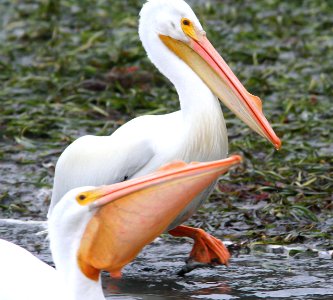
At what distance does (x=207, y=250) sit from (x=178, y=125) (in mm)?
722

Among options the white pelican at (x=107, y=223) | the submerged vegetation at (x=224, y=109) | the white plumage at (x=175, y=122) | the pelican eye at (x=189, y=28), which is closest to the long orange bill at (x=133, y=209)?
the white pelican at (x=107, y=223)

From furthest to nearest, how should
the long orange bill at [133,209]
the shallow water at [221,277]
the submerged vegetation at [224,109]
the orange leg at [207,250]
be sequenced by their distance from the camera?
the submerged vegetation at [224,109] → the orange leg at [207,250] → the shallow water at [221,277] → the long orange bill at [133,209]

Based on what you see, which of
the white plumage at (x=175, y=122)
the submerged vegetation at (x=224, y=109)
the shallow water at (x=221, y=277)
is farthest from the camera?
the submerged vegetation at (x=224, y=109)

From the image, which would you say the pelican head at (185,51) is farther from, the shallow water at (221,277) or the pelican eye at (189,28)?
the shallow water at (221,277)

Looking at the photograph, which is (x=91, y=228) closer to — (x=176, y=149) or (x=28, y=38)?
(x=176, y=149)

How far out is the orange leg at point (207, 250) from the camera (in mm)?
6492

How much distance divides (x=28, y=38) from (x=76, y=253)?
6405mm

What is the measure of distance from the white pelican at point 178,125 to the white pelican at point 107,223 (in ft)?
5.10

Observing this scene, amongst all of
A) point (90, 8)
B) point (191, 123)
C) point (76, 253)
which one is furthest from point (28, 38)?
point (76, 253)

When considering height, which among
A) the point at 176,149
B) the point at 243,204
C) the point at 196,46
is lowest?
the point at 243,204

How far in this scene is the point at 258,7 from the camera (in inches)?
461

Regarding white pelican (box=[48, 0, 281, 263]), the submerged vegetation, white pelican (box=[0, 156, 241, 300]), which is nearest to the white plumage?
white pelican (box=[48, 0, 281, 263])

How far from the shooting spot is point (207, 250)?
650 centimetres

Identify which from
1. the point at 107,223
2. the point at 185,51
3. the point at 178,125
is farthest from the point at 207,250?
the point at 107,223
